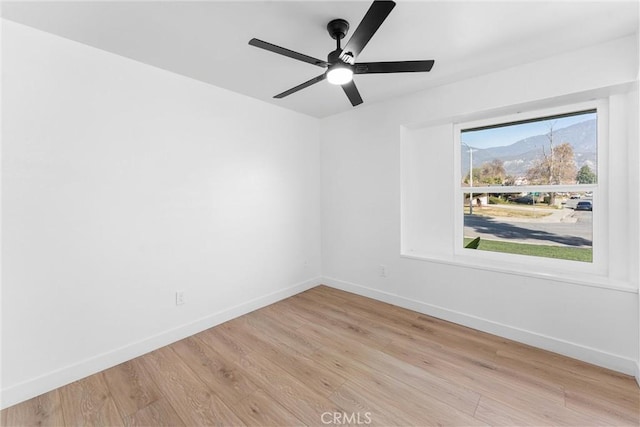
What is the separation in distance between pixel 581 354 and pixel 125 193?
3890 millimetres

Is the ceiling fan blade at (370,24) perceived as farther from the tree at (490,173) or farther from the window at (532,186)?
the tree at (490,173)

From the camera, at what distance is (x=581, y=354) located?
2.14 meters

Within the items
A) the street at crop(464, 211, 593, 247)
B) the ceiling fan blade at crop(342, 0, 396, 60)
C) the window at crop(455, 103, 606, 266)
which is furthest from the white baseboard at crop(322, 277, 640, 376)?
the ceiling fan blade at crop(342, 0, 396, 60)

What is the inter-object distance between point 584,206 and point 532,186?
1.33 feet

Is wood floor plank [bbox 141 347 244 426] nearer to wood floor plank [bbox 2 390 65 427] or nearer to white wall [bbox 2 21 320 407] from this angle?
white wall [bbox 2 21 320 407]

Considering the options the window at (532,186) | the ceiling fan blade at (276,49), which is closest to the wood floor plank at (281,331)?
the window at (532,186)

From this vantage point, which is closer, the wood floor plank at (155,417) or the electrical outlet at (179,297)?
the wood floor plank at (155,417)

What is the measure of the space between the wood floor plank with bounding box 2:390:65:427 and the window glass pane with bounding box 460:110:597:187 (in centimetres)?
384

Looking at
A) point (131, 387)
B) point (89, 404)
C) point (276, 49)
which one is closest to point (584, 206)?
point (276, 49)

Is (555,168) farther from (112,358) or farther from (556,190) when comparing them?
(112,358)

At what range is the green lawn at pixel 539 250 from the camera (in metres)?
2.38

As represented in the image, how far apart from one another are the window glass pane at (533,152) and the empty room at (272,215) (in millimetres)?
16

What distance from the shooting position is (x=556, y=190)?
8.02ft

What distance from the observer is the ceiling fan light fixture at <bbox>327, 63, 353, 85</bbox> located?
1.72 metres
